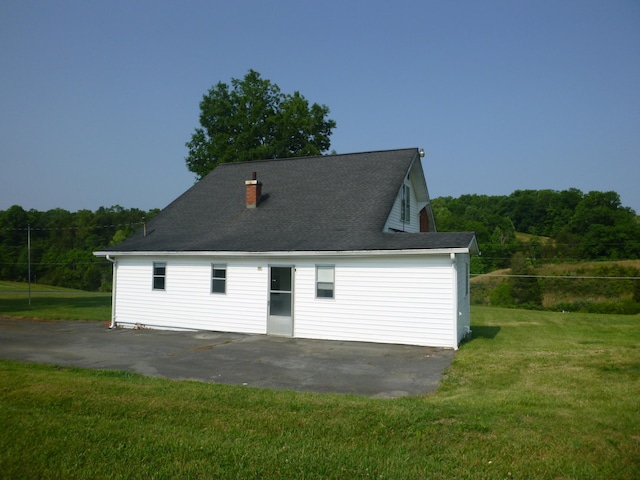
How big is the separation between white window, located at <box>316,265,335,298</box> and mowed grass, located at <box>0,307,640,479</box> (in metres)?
6.21

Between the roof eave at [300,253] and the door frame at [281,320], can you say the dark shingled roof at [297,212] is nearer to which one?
the roof eave at [300,253]

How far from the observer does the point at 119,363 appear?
10922 millimetres

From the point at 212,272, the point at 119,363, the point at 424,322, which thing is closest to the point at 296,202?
the point at 212,272

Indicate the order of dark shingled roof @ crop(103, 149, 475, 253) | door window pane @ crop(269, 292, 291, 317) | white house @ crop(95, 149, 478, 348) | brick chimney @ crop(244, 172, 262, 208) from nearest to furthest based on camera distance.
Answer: white house @ crop(95, 149, 478, 348), dark shingled roof @ crop(103, 149, 475, 253), door window pane @ crop(269, 292, 291, 317), brick chimney @ crop(244, 172, 262, 208)

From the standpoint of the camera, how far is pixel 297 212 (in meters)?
17.8

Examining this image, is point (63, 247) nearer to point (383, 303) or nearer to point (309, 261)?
point (309, 261)

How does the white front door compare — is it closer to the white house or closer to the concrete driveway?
the white house

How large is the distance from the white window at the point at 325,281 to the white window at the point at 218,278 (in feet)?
11.0

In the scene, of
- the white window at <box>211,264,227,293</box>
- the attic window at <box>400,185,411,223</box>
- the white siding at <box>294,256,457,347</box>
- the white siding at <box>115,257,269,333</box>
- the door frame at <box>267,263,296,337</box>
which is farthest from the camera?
the attic window at <box>400,185,411,223</box>

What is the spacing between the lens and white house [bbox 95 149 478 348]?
13250mm

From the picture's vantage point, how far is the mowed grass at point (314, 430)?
4625mm

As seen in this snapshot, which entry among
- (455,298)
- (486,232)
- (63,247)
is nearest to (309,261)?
(455,298)

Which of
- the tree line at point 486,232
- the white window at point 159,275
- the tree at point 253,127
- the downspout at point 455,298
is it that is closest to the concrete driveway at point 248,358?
the downspout at point 455,298

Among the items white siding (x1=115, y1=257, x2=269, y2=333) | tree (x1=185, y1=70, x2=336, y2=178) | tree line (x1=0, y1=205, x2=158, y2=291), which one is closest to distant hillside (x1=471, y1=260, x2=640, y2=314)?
tree (x1=185, y1=70, x2=336, y2=178)
